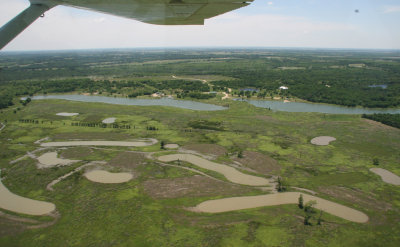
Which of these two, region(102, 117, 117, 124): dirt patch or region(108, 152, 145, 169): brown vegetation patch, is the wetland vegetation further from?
region(102, 117, 117, 124): dirt patch

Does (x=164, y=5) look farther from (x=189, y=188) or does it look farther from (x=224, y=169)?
(x=224, y=169)

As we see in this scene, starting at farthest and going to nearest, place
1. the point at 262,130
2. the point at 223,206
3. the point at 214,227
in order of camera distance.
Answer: the point at 262,130
the point at 223,206
the point at 214,227

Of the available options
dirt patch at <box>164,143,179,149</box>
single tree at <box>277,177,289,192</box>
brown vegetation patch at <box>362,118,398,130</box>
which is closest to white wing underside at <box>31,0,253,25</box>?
single tree at <box>277,177,289,192</box>

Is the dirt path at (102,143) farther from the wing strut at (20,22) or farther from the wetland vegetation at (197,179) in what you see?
the wing strut at (20,22)

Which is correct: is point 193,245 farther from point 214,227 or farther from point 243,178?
point 243,178

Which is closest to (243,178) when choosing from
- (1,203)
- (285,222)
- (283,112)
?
(285,222)
